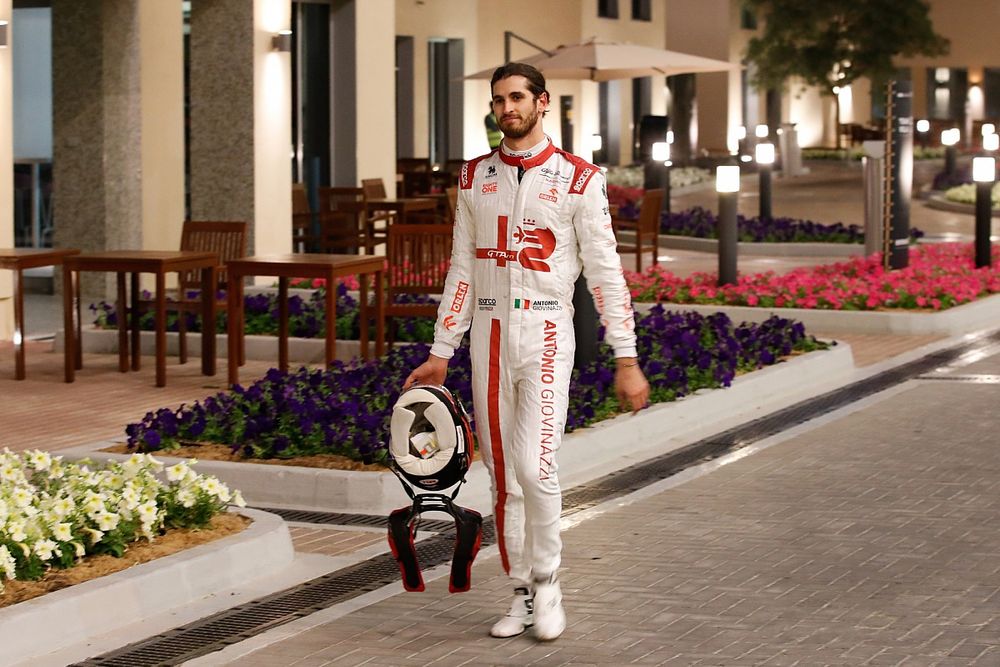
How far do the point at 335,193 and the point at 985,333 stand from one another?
7.60m

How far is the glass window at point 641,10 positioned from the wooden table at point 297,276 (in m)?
32.0

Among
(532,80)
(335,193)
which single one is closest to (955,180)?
(335,193)

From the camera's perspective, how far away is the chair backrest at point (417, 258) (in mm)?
12406

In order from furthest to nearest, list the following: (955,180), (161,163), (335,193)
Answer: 1. (955,180)
2. (335,193)
3. (161,163)

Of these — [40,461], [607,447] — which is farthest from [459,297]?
[607,447]

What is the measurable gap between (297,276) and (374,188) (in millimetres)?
9162

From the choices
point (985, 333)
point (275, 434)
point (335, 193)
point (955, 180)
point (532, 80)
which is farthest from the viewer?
point (955, 180)

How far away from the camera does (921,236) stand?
2552 cm

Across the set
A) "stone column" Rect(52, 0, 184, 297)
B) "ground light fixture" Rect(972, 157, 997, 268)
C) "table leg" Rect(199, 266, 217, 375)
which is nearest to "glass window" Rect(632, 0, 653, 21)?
"ground light fixture" Rect(972, 157, 997, 268)

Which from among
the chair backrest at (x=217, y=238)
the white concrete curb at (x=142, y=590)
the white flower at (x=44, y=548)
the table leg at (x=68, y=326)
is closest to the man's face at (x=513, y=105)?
the white concrete curb at (x=142, y=590)

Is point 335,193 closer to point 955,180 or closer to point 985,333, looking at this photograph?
point 985,333

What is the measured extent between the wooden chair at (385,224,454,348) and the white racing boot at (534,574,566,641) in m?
6.59

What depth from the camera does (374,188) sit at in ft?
66.3

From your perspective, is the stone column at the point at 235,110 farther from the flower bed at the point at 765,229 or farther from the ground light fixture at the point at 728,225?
the flower bed at the point at 765,229
